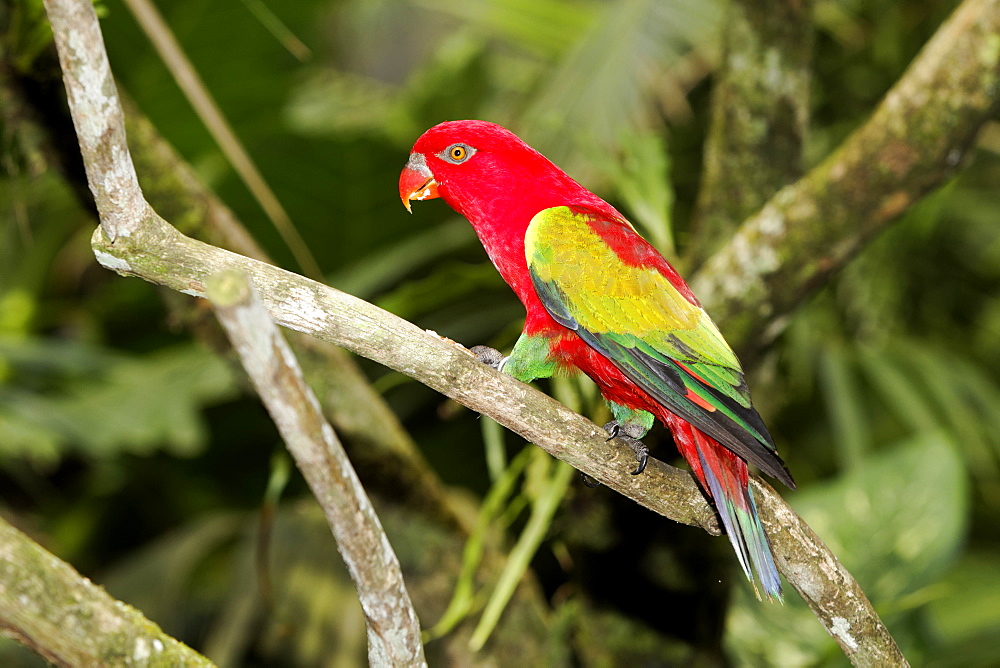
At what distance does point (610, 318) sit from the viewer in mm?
1435

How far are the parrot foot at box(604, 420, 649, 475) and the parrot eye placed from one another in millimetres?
567

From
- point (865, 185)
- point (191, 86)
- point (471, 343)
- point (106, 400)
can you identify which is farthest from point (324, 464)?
point (106, 400)

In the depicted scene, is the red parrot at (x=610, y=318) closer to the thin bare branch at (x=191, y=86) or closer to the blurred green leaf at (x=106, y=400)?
the thin bare branch at (x=191, y=86)

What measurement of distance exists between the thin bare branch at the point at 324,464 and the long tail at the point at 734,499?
524mm

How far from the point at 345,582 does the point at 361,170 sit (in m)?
1.49

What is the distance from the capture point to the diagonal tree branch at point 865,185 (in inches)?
71.0

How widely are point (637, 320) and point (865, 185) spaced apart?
0.77 metres

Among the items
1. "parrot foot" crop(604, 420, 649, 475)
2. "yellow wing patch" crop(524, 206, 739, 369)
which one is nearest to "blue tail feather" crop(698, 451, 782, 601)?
"parrot foot" crop(604, 420, 649, 475)

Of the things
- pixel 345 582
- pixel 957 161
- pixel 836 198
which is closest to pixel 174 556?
pixel 345 582

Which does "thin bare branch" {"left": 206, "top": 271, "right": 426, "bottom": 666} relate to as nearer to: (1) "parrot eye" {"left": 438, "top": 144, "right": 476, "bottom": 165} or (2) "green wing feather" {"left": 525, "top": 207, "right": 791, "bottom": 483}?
(2) "green wing feather" {"left": 525, "top": 207, "right": 791, "bottom": 483}

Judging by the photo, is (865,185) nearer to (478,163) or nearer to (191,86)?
(478,163)

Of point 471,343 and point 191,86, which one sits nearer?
point 191,86

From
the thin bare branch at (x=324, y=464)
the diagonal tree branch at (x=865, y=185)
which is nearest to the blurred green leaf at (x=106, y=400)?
the diagonal tree branch at (x=865, y=185)

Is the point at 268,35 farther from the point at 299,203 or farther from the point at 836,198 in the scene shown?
the point at 836,198
